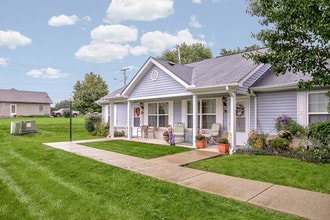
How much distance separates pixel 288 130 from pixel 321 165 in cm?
226

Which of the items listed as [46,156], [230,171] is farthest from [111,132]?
[230,171]

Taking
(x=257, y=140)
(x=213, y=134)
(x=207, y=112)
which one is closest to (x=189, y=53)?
(x=207, y=112)

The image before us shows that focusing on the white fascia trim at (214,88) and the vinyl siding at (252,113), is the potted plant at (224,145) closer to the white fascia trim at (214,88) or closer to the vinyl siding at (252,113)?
the vinyl siding at (252,113)

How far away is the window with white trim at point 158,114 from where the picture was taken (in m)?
13.6

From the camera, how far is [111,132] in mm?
15406

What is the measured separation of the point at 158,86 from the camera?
1202cm

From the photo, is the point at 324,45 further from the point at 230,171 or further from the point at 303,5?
the point at 230,171

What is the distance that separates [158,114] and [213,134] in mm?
4181

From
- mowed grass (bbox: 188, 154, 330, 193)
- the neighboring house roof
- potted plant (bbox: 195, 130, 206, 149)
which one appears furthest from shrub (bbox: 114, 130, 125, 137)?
the neighboring house roof

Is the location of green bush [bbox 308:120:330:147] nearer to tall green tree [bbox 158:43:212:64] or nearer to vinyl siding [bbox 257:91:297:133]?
vinyl siding [bbox 257:91:297:133]

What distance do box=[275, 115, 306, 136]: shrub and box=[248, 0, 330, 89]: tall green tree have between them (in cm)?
570

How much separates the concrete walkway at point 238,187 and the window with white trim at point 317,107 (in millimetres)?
4616

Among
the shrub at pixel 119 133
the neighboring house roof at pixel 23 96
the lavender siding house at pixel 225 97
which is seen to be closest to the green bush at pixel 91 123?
the shrub at pixel 119 133

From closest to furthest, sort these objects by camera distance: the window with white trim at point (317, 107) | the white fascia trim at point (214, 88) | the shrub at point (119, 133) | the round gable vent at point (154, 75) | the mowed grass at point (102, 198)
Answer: the mowed grass at point (102, 198), the window with white trim at point (317, 107), the white fascia trim at point (214, 88), the round gable vent at point (154, 75), the shrub at point (119, 133)
